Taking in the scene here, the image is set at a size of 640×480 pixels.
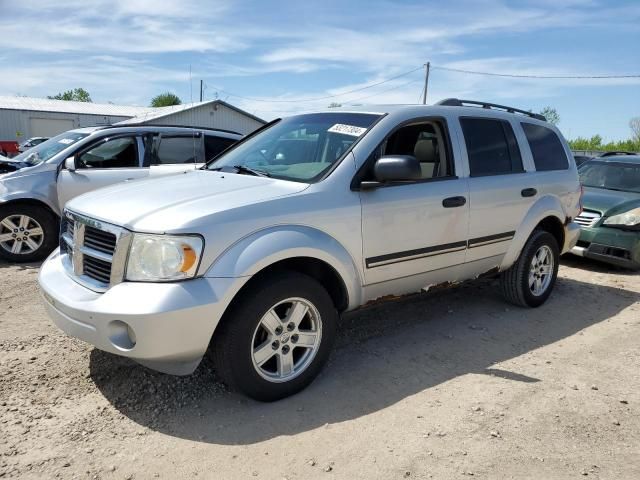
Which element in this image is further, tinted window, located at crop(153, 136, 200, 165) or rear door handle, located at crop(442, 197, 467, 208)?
tinted window, located at crop(153, 136, 200, 165)

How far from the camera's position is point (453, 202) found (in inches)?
157

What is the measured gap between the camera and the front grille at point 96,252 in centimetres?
283

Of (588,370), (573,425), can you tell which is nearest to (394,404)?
(573,425)

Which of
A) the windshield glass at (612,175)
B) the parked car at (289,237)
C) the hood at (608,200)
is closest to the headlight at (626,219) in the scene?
the hood at (608,200)

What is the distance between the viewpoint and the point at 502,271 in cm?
483

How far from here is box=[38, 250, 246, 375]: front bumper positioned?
2.64m

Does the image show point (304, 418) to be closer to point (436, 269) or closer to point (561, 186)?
point (436, 269)

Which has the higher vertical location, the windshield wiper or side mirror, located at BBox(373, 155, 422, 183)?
side mirror, located at BBox(373, 155, 422, 183)

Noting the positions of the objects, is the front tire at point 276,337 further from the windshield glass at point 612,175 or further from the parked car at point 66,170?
the windshield glass at point 612,175

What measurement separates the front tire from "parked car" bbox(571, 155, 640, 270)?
4.83m

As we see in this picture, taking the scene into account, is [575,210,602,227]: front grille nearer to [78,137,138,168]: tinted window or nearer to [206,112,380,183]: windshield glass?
[206,112,380,183]: windshield glass

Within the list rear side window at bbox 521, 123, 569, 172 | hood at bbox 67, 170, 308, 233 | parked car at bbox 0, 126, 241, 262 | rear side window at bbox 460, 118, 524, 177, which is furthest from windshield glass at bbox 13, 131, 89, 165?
rear side window at bbox 521, 123, 569, 172

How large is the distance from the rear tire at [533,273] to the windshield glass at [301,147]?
7.02 ft

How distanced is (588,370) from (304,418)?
86.6 inches
